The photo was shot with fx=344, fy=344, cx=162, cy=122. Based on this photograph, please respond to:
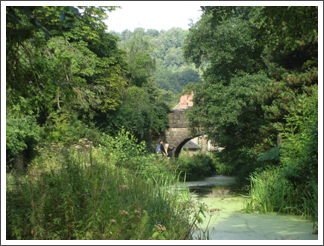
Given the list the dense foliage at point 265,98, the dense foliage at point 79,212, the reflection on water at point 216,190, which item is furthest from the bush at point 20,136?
the dense foliage at point 265,98

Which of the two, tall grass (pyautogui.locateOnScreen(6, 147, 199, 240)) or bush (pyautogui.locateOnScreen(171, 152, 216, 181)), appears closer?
tall grass (pyautogui.locateOnScreen(6, 147, 199, 240))

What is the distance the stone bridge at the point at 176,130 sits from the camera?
1869 cm

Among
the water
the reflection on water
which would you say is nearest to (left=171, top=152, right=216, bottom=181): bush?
the reflection on water

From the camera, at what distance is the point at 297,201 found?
20.1ft

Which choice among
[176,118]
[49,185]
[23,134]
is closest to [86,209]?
[49,185]

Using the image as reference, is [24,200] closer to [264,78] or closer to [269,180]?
[269,180]

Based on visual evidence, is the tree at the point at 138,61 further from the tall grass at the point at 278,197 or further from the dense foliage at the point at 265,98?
the tall grass at the point at 278,197

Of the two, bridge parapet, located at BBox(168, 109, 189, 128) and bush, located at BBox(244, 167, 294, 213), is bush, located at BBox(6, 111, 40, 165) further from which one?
bridge parapet, located at BBox(168, 109, 189, 128)

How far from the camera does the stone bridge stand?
18688 mm

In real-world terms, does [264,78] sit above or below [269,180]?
above

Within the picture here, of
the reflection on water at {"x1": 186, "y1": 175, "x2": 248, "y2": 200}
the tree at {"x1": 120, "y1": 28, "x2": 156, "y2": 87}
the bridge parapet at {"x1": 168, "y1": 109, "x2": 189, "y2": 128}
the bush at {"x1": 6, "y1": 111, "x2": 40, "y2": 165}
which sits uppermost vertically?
the tree at {"x1": 120, "y1": 28, "x2": 156, "y2": 87}

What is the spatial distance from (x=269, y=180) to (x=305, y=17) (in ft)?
10.6

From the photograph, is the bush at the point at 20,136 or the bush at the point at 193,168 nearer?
the bush at the point at 20,136

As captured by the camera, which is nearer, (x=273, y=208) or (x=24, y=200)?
(x=24, y=200)
